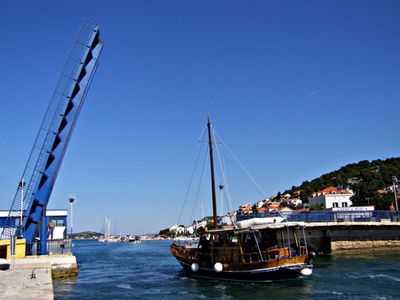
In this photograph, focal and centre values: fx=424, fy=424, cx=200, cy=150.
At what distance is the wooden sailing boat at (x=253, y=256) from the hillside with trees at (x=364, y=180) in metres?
52.1

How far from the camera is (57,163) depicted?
29016mm

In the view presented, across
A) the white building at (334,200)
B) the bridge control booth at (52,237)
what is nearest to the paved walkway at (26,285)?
the bridge control booth at (52,237)

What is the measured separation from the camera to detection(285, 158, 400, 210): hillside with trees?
72262 mm

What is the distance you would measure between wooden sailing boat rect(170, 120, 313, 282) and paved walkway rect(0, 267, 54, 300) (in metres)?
9.40

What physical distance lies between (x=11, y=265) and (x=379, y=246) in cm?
3413

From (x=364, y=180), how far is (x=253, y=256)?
89679 mm

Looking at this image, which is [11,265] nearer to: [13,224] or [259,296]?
[13,224]

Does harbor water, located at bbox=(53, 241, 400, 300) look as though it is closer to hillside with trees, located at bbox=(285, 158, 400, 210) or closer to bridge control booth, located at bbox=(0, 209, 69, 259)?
bridge control booth, located at bbox=(0, 209, 69, 259)

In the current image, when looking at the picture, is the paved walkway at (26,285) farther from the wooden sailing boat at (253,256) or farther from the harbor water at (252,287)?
the wooden sailing boat at (253,256)

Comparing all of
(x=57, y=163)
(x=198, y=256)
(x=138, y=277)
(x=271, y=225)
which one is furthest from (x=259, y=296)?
(x=57, y=163)

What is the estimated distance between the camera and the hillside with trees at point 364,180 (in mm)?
72262

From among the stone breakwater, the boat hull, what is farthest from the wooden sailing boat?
the stone breakwater

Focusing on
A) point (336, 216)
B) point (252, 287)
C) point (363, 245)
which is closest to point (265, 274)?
point (252, 287)

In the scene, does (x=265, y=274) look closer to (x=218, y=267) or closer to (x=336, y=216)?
(x=218, y=267)
